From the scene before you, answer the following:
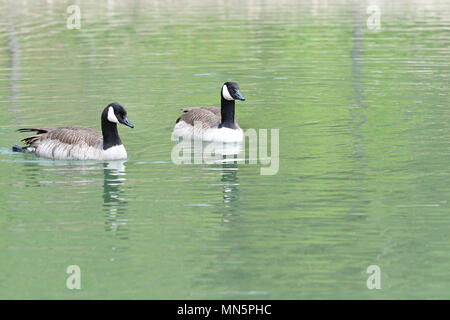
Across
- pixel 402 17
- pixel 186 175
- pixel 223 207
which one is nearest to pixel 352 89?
pixel 186 175

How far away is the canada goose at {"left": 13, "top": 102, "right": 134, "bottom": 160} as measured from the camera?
18.2 metres

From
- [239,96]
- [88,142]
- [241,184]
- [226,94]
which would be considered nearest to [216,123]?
[226,94]

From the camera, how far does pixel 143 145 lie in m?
19.9

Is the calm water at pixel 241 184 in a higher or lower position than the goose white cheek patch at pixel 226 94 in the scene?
lower

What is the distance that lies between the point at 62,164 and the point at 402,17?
33.9 meters

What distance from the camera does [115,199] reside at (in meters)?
15.2

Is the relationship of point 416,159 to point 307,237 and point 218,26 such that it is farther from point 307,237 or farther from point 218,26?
point 218,26

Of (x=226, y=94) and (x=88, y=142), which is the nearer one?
(x=88, y=142)

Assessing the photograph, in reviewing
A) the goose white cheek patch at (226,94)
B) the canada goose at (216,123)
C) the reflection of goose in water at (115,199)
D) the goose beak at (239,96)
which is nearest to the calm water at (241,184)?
the reflection of goose in water at (115,199)

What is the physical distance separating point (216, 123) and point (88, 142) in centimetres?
363

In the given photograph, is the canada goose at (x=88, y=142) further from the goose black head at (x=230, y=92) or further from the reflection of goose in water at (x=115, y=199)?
the goose black head at (x=230, y=92)

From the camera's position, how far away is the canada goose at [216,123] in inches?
811

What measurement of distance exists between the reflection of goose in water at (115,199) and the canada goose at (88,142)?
0.29 meters

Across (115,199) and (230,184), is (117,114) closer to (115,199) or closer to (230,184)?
(230,184)
